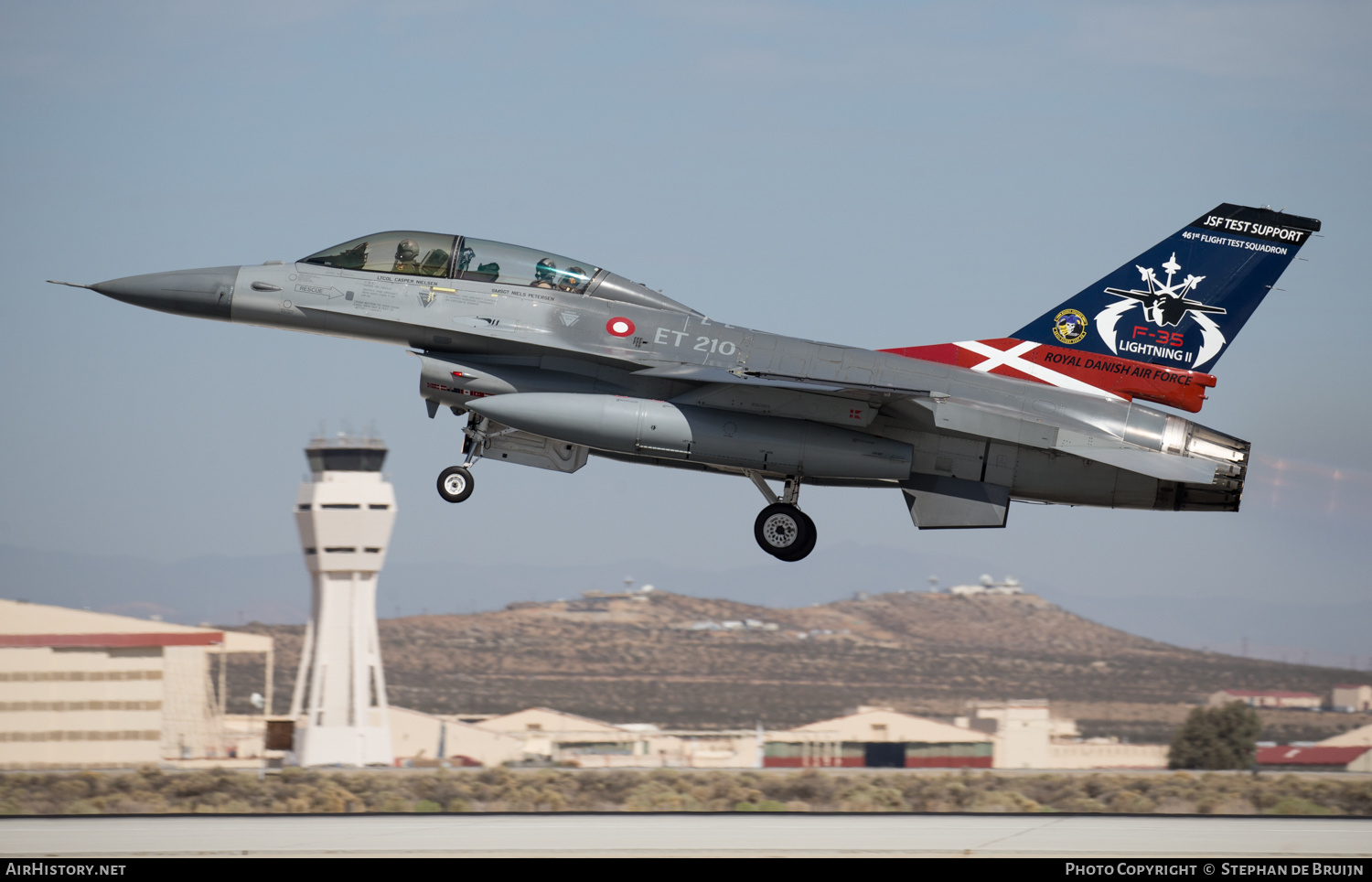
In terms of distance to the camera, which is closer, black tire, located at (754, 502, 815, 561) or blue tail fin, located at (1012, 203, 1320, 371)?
black tire, located at (754, 502, 815, 561)

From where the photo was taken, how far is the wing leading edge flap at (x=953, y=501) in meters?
18.3

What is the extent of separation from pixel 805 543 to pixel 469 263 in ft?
18.7

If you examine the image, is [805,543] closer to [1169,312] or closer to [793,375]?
[793,375]

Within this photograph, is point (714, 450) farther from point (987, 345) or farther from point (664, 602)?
point (664, 602)

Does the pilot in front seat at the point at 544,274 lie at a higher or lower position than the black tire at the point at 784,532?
higher

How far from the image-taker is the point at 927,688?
335ft

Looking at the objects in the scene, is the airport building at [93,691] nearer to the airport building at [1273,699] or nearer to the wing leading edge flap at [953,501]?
the wing leading edge flap at [953,501]

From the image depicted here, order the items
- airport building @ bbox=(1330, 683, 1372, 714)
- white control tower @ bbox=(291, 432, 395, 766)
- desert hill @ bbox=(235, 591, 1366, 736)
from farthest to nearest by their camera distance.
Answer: desert hill @ bbox=(235, 591, 1366, 736)
airport building @ bbox=(1330, 683, 1372, 714)
white control tower @ bbox=(291, 432, 395, 766)

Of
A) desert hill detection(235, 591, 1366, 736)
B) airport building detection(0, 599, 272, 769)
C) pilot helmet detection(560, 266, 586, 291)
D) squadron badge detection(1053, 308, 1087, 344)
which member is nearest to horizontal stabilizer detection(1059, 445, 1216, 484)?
squadron badge detection(1053, 308, 1087, 344)

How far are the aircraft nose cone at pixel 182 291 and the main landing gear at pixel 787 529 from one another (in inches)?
287

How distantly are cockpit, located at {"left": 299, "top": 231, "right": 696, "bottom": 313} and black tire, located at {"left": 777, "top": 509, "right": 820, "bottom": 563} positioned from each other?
3.20 m

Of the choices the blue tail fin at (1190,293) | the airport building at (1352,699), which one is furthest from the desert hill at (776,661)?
the blue tail fin at (1190,293)

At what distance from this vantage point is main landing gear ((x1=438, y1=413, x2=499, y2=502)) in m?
18.5

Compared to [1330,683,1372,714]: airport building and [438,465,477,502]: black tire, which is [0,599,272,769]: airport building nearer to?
[438,465,477,502]: black tire
